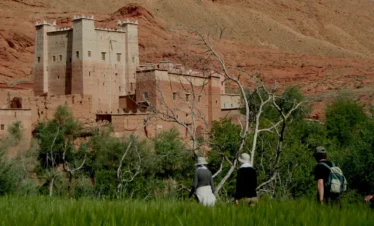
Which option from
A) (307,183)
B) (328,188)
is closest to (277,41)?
(307,183)

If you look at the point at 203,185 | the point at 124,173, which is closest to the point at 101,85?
the point at 124,173

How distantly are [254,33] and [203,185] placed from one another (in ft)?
275

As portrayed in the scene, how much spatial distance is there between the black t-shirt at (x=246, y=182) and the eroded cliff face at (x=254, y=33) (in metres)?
32.6

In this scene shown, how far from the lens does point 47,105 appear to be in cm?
4162

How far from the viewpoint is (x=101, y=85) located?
4572 centimetres

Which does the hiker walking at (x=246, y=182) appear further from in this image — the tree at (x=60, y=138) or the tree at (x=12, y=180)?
the tree at (x=60, y=138)

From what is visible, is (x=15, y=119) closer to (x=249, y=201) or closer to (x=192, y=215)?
(x=249, y=201)

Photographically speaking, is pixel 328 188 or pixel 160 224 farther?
pixel 328 188

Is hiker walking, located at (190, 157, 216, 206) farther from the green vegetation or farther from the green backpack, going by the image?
the green backpack

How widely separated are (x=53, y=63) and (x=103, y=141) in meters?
8.95

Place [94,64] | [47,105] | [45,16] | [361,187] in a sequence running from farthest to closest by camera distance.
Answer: [45,16] < [94,64] < [47,105] < [361,187]

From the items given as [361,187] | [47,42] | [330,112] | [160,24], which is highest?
[160,24]

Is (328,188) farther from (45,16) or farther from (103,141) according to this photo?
(45,16)

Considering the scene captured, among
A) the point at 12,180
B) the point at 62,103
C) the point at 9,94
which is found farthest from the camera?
the point at 9,94
